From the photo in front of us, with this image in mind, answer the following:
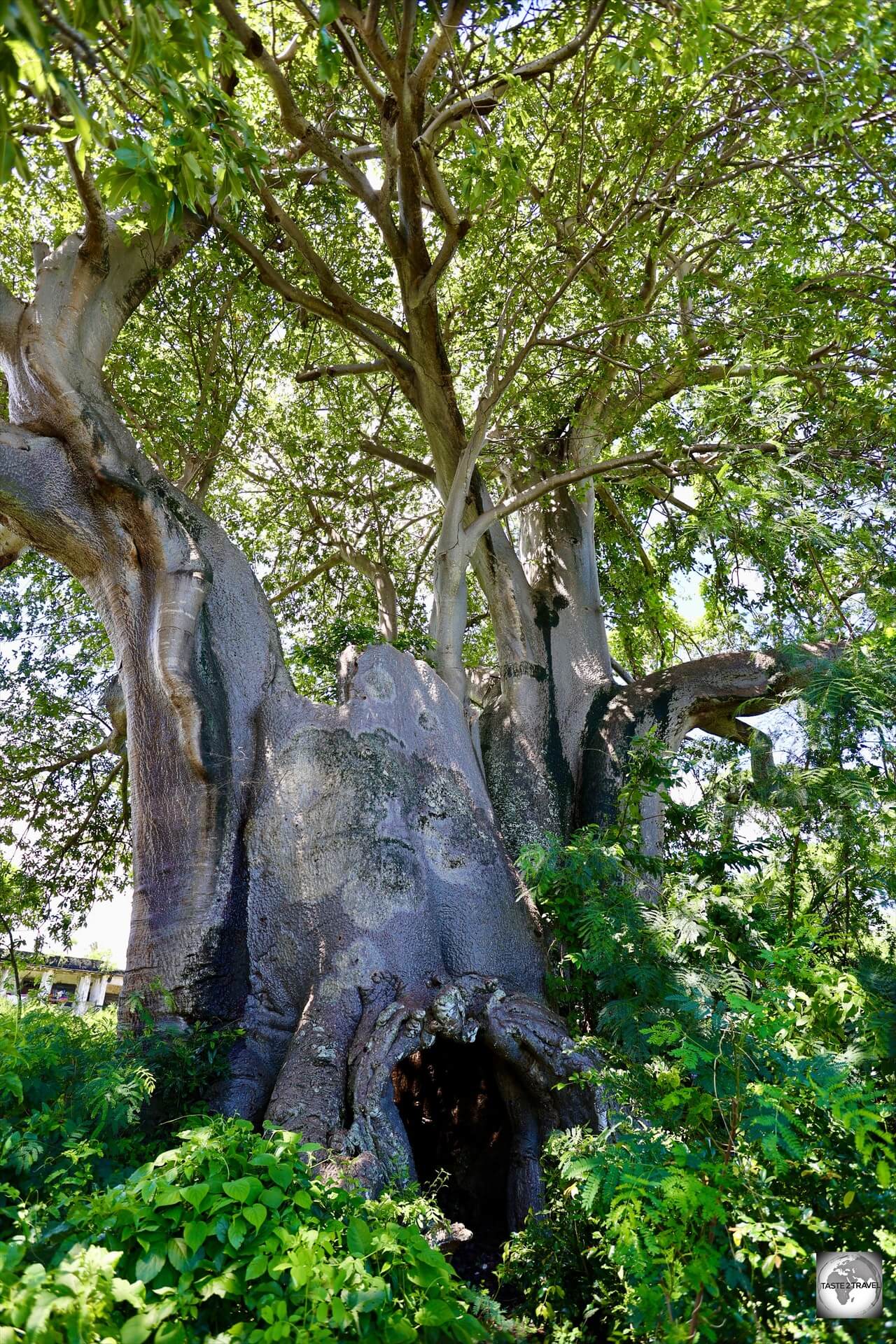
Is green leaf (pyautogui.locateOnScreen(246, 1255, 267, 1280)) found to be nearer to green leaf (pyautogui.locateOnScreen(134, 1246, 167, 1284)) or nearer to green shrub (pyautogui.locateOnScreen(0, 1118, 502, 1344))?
green shrub (pyautogui.locateOnScreen(0, 1118, 502, 1344))

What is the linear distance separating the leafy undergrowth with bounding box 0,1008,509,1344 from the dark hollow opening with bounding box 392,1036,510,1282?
1.72m

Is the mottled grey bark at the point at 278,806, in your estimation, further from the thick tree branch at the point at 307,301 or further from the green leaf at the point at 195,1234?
the green leaf at the point at 195,1234

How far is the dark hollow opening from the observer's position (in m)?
4.76

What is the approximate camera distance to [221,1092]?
14.5 ft

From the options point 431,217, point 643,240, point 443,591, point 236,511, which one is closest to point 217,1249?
point 443,591

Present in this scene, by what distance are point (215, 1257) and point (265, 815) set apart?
330cm

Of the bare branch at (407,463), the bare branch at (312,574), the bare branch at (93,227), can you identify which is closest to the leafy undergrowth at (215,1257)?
the bare branch at (93,227)

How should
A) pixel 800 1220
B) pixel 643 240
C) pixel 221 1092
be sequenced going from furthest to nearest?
pixel 643 240 < pixel 221 1092 < pixel 800 1220

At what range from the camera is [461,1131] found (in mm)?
5098

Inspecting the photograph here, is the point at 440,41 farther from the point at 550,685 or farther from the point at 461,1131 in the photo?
the point at 461,1131

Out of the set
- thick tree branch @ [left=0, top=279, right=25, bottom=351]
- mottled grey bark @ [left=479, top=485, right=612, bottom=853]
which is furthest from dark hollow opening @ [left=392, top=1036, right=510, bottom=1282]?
thick tree branch @ [left=0, top=279, right=25, bottom=351]

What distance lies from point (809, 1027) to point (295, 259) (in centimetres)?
709

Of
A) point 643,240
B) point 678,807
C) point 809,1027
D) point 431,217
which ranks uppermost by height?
point 431,217

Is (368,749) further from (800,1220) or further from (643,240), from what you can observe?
(643,240)
